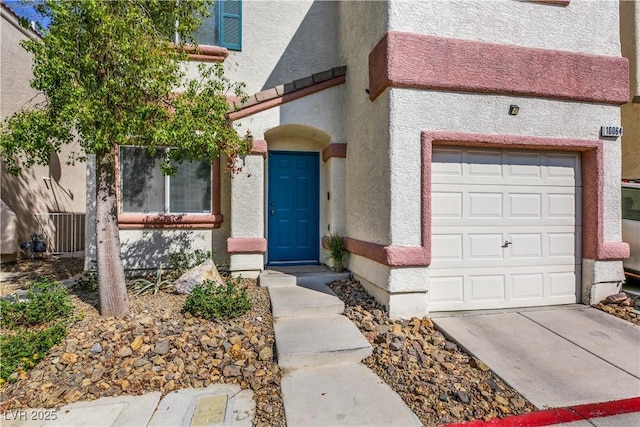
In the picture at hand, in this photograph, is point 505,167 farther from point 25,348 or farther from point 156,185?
point 25,348

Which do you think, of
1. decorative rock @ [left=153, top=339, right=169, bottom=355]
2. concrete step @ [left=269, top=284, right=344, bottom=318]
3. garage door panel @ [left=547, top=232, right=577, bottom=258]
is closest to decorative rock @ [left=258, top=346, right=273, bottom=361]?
concrete step @ [left=269, top=284, right=344, bottom=318]

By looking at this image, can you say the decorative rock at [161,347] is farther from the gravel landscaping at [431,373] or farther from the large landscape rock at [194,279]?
the gravel landscaping at [431,373]

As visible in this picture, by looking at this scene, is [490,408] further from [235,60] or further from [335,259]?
[235,60]

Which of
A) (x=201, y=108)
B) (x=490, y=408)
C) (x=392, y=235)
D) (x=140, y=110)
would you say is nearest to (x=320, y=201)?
(x=392, y=235)

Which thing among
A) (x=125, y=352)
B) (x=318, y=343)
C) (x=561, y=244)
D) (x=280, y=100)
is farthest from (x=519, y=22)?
(x=125, y=352)

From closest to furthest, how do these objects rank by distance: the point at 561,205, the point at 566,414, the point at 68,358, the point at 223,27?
1. the point at 566,414
2. the point at 68,358
3. the point at 561,205
4. the point at 223,27

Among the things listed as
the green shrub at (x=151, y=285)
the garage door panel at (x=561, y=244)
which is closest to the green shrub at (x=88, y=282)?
the green shrub at (x=151, y=285)

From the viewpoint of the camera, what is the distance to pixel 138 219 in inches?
237

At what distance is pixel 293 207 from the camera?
23.3 feet

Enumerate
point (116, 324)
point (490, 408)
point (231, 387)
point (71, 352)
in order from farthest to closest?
point (116, 324)
point (71, 352)
point (231, 387)
point (490, 408)

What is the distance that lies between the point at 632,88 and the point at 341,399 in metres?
9.45

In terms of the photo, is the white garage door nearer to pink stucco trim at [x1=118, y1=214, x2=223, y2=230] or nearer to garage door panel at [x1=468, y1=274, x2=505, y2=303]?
garage door panel at [x1=468, y1=274, x2=505, y2=303]

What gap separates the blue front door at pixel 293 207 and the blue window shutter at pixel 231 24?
7.78 ft

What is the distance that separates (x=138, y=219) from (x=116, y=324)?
2.35 metres
